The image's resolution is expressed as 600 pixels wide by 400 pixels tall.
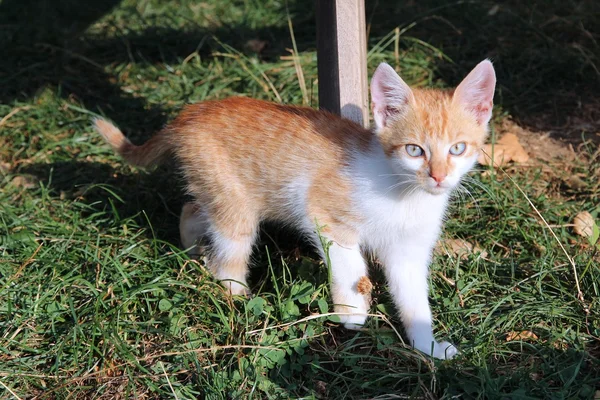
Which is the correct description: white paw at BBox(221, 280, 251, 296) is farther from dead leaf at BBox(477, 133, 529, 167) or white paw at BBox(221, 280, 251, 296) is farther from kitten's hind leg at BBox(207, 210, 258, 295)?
dead leaf at BBox(477, 133, 529, 167)

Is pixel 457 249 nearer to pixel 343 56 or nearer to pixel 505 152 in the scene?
pixel 505 152

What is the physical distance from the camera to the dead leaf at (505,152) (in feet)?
13.1

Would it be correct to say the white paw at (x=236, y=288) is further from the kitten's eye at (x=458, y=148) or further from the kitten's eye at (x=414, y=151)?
the kitten's eye at (x=458, y=148)

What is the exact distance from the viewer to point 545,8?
5.36 metres

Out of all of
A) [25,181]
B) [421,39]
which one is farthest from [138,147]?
[421,39]

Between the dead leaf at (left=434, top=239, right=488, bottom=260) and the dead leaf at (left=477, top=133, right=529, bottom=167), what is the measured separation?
2.13 ft

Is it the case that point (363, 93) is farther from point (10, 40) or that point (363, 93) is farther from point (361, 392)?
point (10, 40)

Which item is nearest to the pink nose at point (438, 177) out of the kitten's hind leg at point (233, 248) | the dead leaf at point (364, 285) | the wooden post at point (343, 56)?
the dead leaf at point (364, 285)

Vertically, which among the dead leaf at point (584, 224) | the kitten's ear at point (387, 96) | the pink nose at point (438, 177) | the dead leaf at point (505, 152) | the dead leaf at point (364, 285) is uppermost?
the kitten's ear at point (387, 96)

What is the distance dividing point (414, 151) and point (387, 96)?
0.88 ft

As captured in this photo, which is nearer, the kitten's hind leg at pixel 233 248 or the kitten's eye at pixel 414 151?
the kitten's eye at pixel 414 151

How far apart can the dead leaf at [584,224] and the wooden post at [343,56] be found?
3.92 feet

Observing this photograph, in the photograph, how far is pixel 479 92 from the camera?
9.20 ft

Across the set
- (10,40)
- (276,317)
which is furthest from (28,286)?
(10,40)
